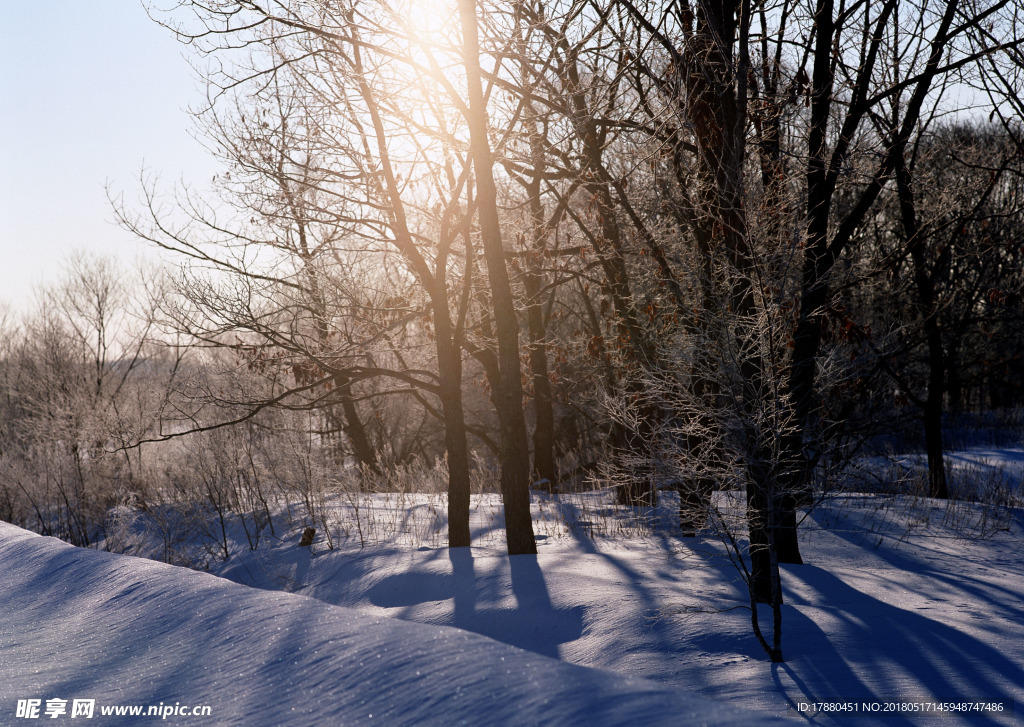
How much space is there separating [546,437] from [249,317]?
27.1 feet

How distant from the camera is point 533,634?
4.73 m

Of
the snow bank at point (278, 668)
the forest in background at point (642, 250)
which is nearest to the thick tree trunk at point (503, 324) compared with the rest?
the forest in background at point (642, 250)

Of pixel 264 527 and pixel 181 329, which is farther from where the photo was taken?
pixel 264 527

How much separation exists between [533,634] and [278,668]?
271cm

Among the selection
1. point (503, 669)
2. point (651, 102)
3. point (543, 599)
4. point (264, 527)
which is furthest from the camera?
point (264, 527)

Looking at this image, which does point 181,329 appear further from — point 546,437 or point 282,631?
point 546,437

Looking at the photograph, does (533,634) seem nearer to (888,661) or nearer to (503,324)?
(888,661)

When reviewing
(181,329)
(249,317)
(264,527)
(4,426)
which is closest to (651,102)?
(249,317)

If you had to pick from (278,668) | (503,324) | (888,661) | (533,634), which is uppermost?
(503,324)

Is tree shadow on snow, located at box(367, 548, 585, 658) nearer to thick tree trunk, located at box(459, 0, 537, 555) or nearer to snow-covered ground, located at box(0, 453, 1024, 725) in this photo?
snow-covered ground, located at box(0, 453, 1024, 725)

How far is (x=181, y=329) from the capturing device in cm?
845

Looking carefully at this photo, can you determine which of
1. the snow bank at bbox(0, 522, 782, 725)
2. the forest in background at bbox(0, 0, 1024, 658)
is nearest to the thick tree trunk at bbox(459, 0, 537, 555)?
the forest in background at bbox(0, 0, 1024, 658)

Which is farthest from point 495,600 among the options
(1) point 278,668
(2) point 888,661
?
(1) point 278,668

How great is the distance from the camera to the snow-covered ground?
6.51 feet
